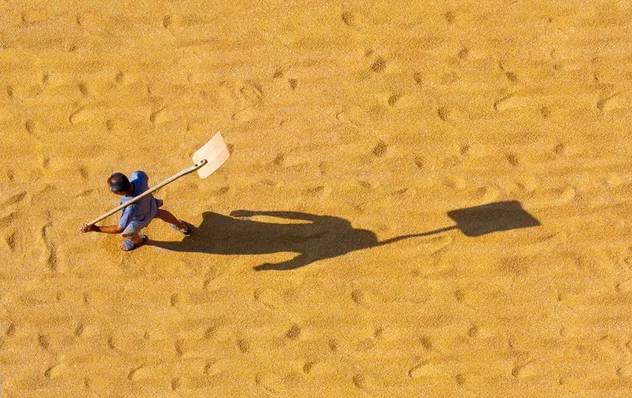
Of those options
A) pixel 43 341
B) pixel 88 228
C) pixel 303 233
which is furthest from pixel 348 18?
pixel 43 341

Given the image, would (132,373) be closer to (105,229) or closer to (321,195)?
(105,229)

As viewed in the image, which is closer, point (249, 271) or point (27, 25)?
point (249, 271)

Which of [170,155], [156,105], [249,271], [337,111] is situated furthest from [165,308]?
[337,111]

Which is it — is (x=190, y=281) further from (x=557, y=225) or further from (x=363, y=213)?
(x=557, y=225)

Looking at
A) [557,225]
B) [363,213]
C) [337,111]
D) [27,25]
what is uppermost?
[27,25]

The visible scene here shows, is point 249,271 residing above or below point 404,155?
below

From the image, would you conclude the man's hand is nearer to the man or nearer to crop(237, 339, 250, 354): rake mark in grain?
the man

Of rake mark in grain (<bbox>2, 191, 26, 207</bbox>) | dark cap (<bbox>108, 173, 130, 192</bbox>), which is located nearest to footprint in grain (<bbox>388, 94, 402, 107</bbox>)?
dark cap (<bbox>108, 173, 130, 192</bbox>)
